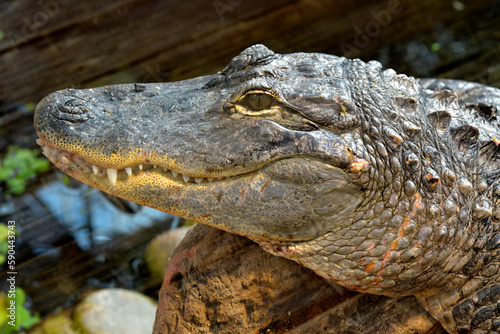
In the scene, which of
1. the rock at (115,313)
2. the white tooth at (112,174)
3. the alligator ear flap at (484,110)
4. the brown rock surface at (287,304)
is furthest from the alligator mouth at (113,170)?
the rock at (115,313)

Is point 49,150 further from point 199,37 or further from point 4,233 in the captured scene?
point 199,37

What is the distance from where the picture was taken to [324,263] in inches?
89.3

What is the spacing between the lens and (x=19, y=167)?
4719 millimetres

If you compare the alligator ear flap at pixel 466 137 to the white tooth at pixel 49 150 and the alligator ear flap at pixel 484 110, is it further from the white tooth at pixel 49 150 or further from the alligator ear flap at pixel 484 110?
the white tooth at pixel 49 150

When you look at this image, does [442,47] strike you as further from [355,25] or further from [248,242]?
A: [248,242]

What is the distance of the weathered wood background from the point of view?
→ 5.24m

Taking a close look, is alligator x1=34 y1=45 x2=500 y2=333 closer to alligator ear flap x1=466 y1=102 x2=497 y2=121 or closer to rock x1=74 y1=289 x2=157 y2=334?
alligator ear flap x1=466 y1=102 x2=497 y2=121

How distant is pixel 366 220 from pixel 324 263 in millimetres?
267

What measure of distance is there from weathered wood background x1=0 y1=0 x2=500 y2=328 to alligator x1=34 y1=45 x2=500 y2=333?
2.92m

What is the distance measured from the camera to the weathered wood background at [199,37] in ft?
17.2

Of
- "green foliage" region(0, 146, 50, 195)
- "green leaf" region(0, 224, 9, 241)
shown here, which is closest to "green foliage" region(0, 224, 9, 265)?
"green leaf" region(0, 224, 9, 241)

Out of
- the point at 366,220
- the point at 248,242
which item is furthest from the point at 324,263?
the point at 248,242

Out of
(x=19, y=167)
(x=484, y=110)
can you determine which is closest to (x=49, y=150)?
(x=484, y=110)

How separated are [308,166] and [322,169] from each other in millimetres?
58
